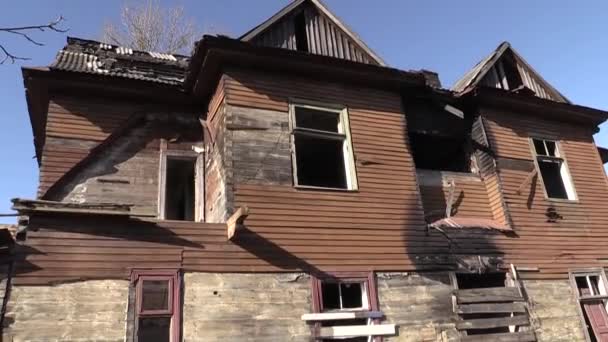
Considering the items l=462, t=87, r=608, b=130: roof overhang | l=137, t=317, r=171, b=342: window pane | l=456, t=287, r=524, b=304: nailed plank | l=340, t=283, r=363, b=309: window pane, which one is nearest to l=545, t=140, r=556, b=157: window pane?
l=462, t=87, r=608, b=130: roof overhang

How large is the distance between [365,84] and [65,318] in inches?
320

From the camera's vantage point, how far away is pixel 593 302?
37.5ft

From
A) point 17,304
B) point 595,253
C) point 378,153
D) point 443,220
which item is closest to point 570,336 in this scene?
point 595,253

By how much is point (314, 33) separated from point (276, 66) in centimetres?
189

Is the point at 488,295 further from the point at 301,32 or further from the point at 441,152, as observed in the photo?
the point at 301,32

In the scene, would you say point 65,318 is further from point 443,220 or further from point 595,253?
point 595,253

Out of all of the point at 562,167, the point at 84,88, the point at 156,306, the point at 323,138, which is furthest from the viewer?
the point at 562,167

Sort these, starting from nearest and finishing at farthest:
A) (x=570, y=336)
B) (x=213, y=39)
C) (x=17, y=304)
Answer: (x=17, y=304) → (x=213, y=39) → (x=570, y=336)

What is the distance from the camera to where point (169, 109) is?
11695 mm

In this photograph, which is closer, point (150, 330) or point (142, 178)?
point (150, 330)

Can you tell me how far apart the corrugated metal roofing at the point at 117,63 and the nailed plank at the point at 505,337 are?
29.1 feet

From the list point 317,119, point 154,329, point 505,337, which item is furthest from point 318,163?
point 154,329

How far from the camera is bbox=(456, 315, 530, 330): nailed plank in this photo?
378 inches

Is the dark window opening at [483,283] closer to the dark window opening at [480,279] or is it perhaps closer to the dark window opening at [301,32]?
the dark window opening at [480,279]
